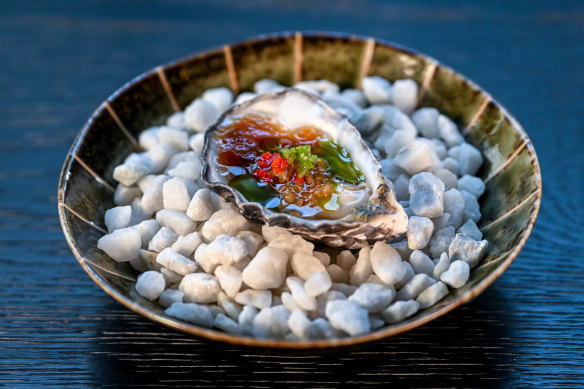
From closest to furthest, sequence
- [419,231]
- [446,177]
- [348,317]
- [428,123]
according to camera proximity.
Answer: [348,317], [419,231], [446,177], [428,123]

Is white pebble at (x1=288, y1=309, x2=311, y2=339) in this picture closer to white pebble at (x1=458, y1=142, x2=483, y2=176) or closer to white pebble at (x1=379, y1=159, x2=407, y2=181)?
white pebble at (x1=379, y1=159, x2=407, y2=181)

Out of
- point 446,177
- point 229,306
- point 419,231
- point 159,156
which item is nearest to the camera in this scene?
point 229,306

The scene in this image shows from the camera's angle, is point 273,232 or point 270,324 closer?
point 270,324

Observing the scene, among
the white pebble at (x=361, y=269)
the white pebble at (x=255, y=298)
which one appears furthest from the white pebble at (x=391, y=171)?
the white pebble at (x=255, y=298)

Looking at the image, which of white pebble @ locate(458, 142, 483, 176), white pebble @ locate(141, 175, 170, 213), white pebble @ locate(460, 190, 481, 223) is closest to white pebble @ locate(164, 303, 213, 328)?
white pebble @ locate(141, 175, 170, 213)

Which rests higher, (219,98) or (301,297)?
(219,98)

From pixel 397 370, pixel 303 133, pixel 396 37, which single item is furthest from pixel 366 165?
pixel 396 37

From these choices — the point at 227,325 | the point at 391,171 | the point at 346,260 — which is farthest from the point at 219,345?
the point at 391,171

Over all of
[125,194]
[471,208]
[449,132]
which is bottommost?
[125,194]

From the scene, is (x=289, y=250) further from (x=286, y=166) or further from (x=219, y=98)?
(x=219, y=98)
